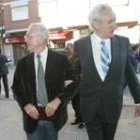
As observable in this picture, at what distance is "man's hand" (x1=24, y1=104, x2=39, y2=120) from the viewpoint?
9.43ft

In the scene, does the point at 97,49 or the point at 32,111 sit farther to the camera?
the point at 97,49

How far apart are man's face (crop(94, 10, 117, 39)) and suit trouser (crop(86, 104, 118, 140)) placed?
0.73 m

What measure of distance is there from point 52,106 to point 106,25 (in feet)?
2.94

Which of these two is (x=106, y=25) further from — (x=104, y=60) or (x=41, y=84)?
(x=41, y=84)

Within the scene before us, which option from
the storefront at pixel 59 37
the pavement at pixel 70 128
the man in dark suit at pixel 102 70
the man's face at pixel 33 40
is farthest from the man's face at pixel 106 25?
the storefront at pixel 59 37

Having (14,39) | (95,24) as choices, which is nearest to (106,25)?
(95,24)

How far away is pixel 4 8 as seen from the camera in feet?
101

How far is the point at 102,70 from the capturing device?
3.02 meters

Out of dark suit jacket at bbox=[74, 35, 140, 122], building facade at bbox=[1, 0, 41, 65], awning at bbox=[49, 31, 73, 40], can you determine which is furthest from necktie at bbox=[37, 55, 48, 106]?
building facade at bbox=[1, 0, 41, 65]

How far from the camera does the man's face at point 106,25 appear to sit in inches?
117

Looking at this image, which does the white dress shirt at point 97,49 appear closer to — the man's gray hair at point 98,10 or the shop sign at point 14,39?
the man's gray hair at point 98,10

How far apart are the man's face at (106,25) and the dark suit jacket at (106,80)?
0.11 meters

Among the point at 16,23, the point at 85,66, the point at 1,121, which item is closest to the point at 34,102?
the point at 85,66

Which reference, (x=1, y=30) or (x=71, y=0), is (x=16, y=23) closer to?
(x=1, y=30)
